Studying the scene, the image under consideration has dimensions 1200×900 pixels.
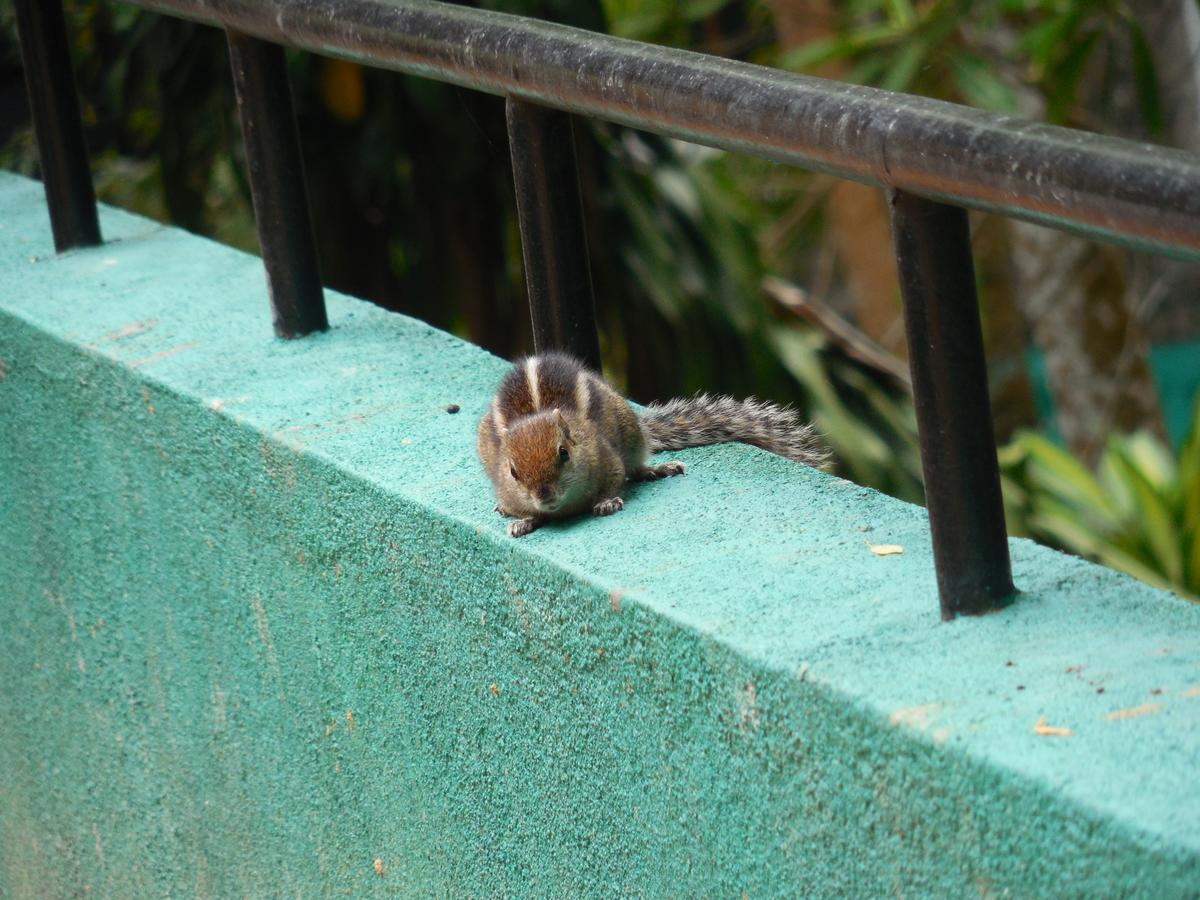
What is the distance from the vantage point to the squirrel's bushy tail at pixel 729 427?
8.20 feet

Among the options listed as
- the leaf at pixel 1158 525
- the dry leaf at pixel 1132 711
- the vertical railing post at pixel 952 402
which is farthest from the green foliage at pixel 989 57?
the dry leaf at pixel 1132 711

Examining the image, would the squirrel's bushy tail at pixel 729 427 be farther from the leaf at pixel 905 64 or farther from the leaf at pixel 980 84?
the leaf at pixel 905 64

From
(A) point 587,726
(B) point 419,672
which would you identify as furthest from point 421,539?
(A) point 587,726

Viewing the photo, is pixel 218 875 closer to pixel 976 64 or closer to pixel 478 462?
pixel 478 462

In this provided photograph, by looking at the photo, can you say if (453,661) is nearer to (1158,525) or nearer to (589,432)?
(589,432)

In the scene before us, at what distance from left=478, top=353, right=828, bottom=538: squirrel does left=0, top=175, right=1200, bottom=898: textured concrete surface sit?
6cm

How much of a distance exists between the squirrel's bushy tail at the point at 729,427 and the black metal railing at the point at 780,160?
6.2 inches

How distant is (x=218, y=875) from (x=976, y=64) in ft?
16.0

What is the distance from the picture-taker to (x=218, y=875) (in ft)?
9.11

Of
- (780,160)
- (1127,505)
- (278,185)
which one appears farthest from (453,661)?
(1127,505)

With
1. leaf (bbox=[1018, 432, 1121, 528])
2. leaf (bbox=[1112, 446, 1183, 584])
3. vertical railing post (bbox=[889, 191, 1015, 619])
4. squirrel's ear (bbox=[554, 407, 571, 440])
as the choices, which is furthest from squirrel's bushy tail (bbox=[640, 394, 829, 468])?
leaf (bbox=[1018, 432, 1121, 528])

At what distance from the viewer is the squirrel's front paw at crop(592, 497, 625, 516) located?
2234 mm

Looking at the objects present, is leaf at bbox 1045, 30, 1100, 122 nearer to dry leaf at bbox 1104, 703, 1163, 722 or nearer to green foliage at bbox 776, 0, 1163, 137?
green foliage at bbox 776, 0, 1163, 137

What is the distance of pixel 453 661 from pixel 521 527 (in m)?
0.19
